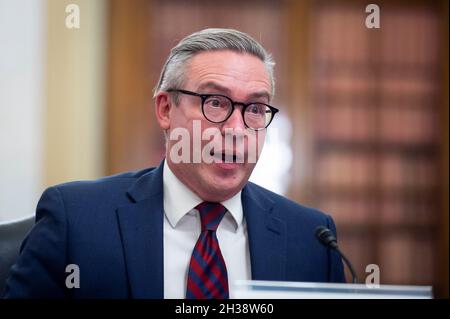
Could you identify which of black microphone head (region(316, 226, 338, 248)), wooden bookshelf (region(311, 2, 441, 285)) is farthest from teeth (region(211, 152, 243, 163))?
wooden bookshelf (region(311, 2, 441, 285))

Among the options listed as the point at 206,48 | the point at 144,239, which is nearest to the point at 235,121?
the point at 206,48

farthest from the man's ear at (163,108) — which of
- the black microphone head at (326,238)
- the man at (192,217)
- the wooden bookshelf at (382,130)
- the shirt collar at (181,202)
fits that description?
the wooden bookshelf at (382,130)

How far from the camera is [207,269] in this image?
3.11ft

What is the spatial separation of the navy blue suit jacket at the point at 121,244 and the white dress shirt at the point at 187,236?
21mm

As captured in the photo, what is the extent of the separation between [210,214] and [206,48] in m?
0.32

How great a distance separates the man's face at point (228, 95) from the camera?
1.00m

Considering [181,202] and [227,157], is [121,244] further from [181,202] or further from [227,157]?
[227,157]

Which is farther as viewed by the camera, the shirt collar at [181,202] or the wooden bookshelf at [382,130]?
the wooden bookshelf at [382,130]

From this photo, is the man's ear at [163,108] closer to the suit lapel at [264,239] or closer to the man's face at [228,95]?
the man's face at [228,95]

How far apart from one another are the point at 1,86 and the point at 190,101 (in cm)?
121

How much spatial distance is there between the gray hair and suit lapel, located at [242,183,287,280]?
23 cm

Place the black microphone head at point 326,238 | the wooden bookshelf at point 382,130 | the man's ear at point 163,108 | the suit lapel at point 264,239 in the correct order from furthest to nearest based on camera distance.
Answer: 1. the wooden bookshelf at point 382,130
2. the man's ear at point 163,108
3. the suit lapel at point 264,239
4. the black microphone head at point 326,238

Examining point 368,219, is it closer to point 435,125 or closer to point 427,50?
point 435,125
